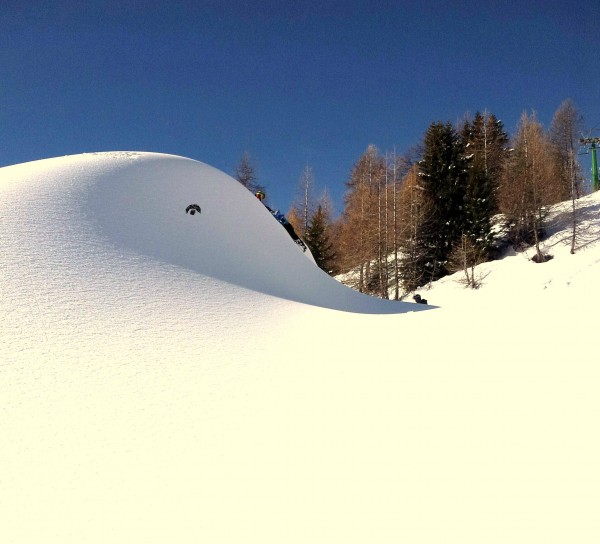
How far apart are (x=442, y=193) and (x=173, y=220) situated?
16.4 metres

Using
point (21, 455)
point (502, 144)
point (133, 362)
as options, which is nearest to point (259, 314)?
point (133, 362)

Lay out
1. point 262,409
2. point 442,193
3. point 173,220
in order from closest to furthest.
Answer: point 262,409 → point 173,220 → point 442,193

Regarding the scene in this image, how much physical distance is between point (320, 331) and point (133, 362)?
7.10 feet

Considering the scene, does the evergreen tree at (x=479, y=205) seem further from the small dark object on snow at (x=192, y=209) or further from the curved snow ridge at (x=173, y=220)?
the small dark object on snow at (x=192, y=209)

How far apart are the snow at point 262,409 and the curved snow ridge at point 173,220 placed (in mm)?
168

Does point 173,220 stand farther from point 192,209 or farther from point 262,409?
point 262,409

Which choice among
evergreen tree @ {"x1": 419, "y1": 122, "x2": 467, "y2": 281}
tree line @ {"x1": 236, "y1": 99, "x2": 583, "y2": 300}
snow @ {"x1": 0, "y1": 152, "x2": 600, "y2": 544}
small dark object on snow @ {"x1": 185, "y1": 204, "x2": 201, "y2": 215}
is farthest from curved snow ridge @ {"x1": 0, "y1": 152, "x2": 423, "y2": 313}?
evergreen tree @ {"x1": 419, "y1": 122, "x2": 467, "y2": 281}

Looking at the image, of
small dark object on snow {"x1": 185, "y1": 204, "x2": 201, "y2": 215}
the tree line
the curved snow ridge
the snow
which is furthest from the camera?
the tree line

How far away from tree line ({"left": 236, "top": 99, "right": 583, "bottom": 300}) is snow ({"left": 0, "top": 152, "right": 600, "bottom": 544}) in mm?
12369

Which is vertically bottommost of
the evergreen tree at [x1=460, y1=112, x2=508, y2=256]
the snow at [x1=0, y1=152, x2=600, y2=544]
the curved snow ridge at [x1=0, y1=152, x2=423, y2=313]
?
the snow at [x1=0, y1=152, x2=600, y2=544]

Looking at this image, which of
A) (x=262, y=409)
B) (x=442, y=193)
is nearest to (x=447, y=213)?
(x=442, y=193)

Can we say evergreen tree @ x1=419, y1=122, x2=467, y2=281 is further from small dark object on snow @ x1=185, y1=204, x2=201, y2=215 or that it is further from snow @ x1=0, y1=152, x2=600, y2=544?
snow @ x1=0, y1=152, x2=600, y2=544

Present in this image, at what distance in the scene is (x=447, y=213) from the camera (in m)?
18.8

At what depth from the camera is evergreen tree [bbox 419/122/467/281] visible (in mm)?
18500
